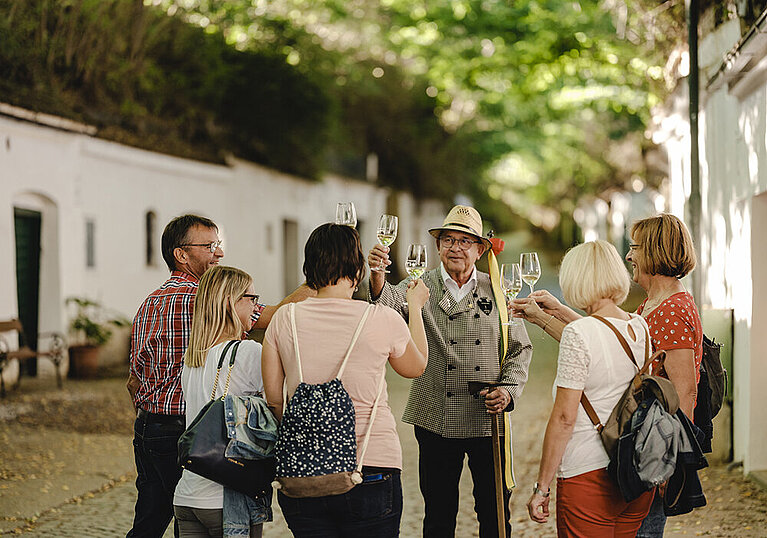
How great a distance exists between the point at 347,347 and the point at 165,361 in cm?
113

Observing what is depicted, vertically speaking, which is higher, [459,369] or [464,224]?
[464,224]

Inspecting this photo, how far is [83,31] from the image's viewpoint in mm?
16969

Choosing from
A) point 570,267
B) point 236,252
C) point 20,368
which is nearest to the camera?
point 570,267

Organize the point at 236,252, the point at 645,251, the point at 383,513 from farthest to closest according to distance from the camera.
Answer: the point at 236,252 → the point at 645,251 → the point at 383,513

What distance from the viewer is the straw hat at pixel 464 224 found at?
4.40 meters

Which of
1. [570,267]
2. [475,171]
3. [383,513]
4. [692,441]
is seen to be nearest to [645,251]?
[570,267]

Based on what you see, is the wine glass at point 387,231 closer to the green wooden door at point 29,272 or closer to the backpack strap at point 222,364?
the backpack strap at point 222,364

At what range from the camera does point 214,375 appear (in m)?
3.54

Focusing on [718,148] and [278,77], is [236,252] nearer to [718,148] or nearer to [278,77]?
[278,77]

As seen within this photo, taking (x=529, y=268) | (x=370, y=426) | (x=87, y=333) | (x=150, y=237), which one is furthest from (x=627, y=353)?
(x=150, y=237)

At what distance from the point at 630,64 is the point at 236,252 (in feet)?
32.1

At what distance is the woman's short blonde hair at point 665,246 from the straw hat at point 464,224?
2.62 ft

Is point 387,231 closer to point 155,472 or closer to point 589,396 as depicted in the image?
point 589,396

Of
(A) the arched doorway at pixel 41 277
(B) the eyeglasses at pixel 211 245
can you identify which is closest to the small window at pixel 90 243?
(A) the arched doorway at pixel 41 277
